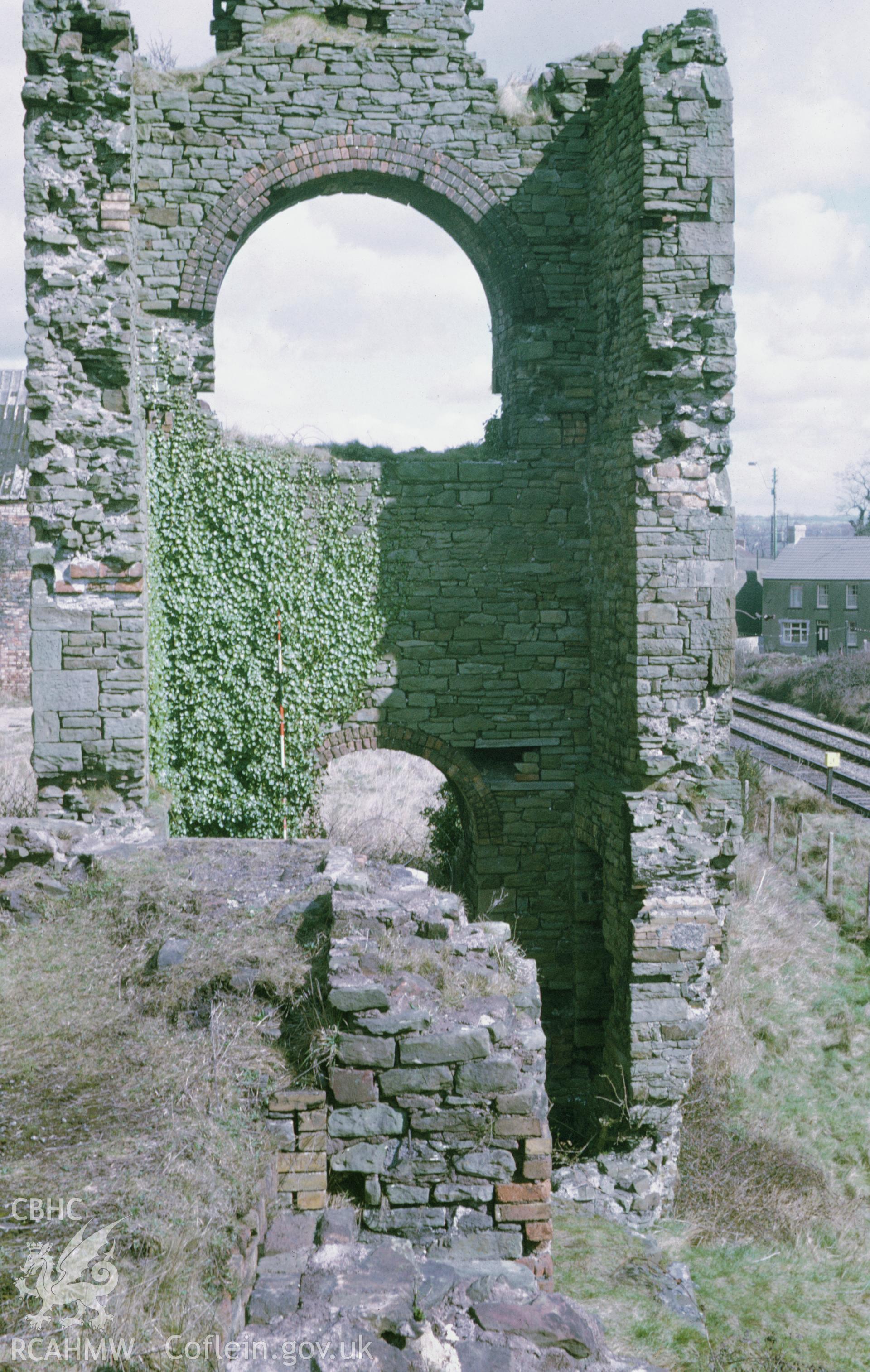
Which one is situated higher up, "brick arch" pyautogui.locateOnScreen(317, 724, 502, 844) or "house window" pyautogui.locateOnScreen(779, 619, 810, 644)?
"house window" pyautogui.locateOnScreen(779, 619, 810, 644)

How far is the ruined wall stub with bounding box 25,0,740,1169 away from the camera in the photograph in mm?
8578

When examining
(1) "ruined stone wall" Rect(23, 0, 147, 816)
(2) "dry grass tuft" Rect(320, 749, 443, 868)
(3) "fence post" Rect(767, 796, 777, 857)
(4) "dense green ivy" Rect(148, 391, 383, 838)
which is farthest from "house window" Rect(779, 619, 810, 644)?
(1) "ruined stone wall" Rect(23, 0, 147, 816)

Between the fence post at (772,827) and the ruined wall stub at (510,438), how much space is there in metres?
5.51

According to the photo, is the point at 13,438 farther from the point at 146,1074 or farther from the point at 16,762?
the point at 146,1074

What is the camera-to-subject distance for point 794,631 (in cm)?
4475

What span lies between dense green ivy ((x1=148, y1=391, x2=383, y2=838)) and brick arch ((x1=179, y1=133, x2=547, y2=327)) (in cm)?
130

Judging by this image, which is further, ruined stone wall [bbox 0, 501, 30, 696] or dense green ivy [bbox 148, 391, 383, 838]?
ruined stone wall [bbox 0, 501, 30, 696]

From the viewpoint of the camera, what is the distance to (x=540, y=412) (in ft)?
32.7

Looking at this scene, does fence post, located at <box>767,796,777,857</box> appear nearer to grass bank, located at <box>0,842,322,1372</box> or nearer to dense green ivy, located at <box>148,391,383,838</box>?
dense green ivy, located at <box>148,391,383,838</box>

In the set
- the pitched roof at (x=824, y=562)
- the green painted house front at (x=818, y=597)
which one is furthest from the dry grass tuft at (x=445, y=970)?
the pitched roof at (x=824, y=562)

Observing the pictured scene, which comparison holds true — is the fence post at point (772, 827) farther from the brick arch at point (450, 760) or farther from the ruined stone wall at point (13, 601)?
the ruined stone wall at point (13, 601)

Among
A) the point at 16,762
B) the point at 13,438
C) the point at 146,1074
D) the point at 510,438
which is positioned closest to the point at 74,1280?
the point at 146,1074

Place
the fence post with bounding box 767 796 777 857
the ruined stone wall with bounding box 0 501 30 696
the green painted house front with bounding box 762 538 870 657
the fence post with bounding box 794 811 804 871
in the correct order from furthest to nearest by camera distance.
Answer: the green painted house front with bounding box 762 538 870 657
the ruined stone wall with bounding box 0 501 30 696
the fence post with bounding box 767 796 777 857
the fence post with bounding box 794 811 804 871

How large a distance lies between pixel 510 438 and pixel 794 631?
124 ft
